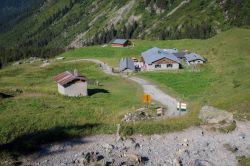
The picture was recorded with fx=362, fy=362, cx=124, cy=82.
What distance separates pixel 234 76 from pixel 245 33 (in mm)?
55840

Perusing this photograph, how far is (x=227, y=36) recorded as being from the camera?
128750 millimetres

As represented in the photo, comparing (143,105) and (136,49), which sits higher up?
(136,49)

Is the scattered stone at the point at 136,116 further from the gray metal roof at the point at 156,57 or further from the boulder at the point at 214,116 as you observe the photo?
the gray metal roof at the point at 156,57

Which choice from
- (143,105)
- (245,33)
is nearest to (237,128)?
(143,105)

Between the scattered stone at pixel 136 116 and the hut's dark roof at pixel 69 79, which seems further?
the hut's dark roof at pixel 69 79

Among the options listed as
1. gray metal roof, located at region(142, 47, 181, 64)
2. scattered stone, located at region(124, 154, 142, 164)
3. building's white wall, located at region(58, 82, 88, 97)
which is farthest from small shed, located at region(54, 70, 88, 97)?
scattered stone, located at region(124, 154, 142, 164)

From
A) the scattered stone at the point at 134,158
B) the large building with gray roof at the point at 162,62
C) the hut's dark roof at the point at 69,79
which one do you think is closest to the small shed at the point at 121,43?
the large building with gray roof at the point at 162,62

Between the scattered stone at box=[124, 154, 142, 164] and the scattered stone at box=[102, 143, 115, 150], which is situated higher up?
the scattered stone at box=[102, 143, 115, 150]

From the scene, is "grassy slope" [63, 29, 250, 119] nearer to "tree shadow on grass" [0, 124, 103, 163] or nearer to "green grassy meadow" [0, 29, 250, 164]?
"green grassy meadow" [0, 29, 250, 164]

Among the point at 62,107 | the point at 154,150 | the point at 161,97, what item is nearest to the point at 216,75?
the point at 161,97

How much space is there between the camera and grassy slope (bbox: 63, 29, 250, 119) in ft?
176

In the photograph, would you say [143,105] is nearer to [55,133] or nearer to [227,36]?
[55,133]

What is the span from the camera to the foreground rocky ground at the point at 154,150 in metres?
29.5

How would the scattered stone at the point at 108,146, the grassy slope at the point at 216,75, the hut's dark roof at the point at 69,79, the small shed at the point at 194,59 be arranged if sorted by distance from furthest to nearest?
the small shed at the point at 194,59 → the hut's dark roof at the point at 69,79 → the grassy slope at the point at 216,75 → the scattered stone at the point at 108,146
